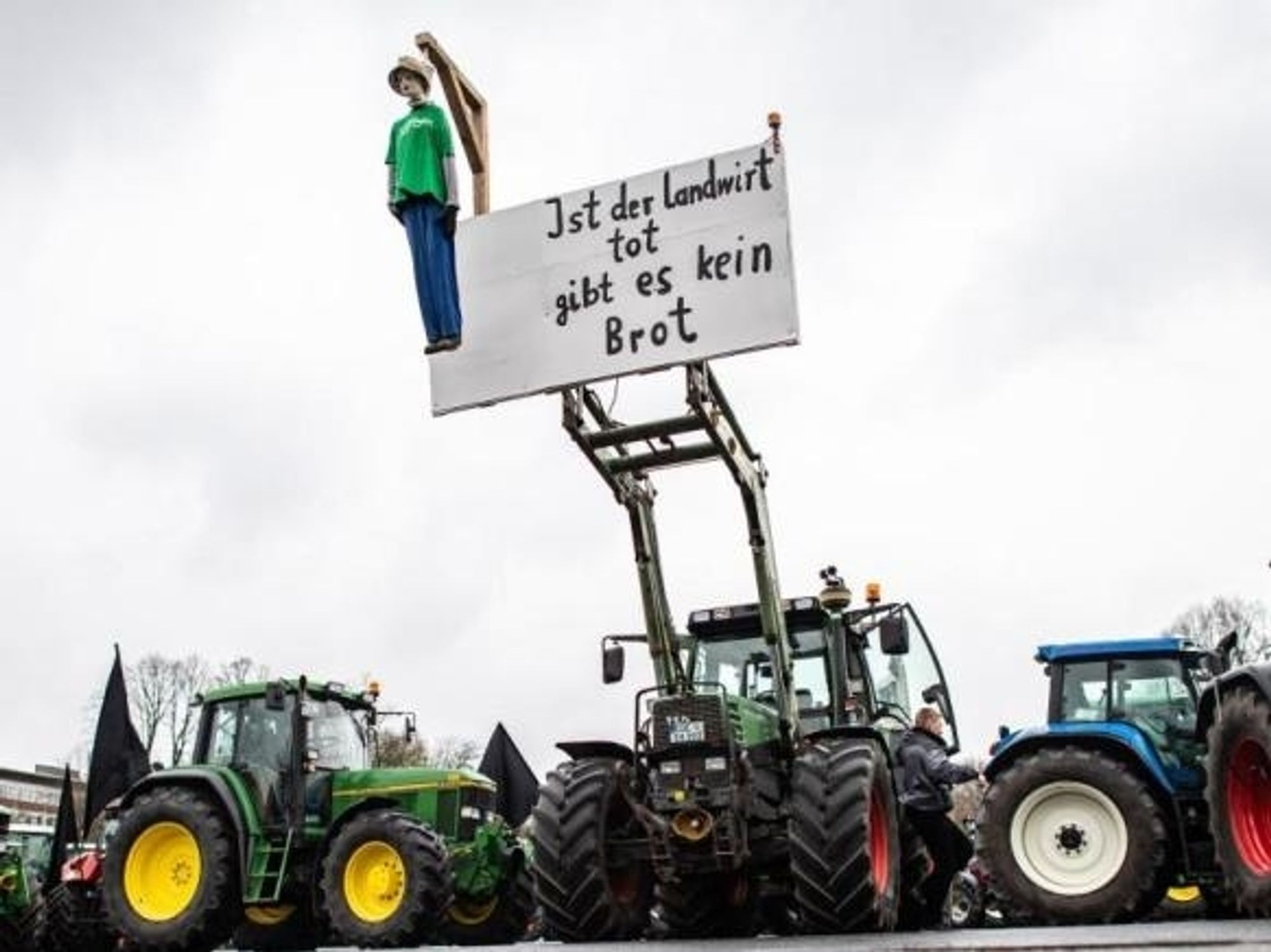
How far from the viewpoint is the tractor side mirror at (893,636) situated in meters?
9.61

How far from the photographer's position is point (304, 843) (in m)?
12.6

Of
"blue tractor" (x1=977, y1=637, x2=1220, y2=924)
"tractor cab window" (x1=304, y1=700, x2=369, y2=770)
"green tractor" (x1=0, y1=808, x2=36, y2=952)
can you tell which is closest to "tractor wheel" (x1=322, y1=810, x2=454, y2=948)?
"tractor cab window" (x1=304, y1=700, x2=369, y2=770)

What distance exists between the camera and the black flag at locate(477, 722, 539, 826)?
1738 cm

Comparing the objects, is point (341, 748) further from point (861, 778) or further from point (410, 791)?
point (861, 778)

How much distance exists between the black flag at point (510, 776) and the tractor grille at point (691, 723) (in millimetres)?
9121

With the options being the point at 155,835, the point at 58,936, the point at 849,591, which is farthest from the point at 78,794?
the point at 849,591

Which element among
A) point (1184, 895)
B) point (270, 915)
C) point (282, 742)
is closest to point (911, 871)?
point (1184, 895)

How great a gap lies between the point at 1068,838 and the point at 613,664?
3.34 meters

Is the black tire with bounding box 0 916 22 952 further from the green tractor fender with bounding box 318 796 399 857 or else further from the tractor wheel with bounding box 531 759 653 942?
the tractor wheel with bounding box 531 759 653 942

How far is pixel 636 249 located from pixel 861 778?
3.25 m

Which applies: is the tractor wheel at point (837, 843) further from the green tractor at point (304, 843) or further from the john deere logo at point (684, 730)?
the green tractor at point (304, 843)

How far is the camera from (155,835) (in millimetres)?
12125

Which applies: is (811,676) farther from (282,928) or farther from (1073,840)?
(282,928)

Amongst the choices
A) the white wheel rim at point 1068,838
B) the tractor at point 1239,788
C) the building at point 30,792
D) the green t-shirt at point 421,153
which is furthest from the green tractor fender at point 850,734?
the building at point 30,792
